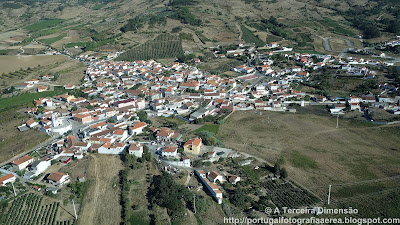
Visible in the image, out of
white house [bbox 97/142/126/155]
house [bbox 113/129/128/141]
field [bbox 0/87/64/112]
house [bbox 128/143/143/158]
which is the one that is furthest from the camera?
field [bbox 0/87/64/112]

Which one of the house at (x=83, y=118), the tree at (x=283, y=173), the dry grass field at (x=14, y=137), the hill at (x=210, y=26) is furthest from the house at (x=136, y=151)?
the hill at (x=210, y=26)

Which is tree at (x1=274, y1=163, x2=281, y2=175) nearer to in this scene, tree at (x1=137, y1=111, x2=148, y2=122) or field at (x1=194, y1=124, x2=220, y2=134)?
field at (x1=194, y1=124, x2=220, y2=134)

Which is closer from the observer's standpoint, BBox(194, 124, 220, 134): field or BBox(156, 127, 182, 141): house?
BBox(156, 127, 182, 141): house

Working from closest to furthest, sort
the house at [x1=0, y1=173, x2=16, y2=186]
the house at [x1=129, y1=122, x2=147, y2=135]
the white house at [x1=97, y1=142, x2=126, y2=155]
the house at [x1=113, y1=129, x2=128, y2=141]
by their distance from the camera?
the house at [x1=0, y1=173, x2=16, y2=186] → the white house at [x1=97, y1=142, x2=126, y2=155] → the house at [x1=113, y1=129, x2=128, y2=141] → the house at [x1=129, y1=122, x2=147, y2=135]

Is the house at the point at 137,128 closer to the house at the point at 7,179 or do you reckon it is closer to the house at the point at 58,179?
the house at the point at 58,179

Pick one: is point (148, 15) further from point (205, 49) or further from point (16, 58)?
point (16, 58)

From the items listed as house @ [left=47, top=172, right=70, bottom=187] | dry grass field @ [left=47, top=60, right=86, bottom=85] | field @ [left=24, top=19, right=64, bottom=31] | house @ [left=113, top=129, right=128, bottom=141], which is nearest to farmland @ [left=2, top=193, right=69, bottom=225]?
house @ [left=47, top=172, right=70, bottom=187]
